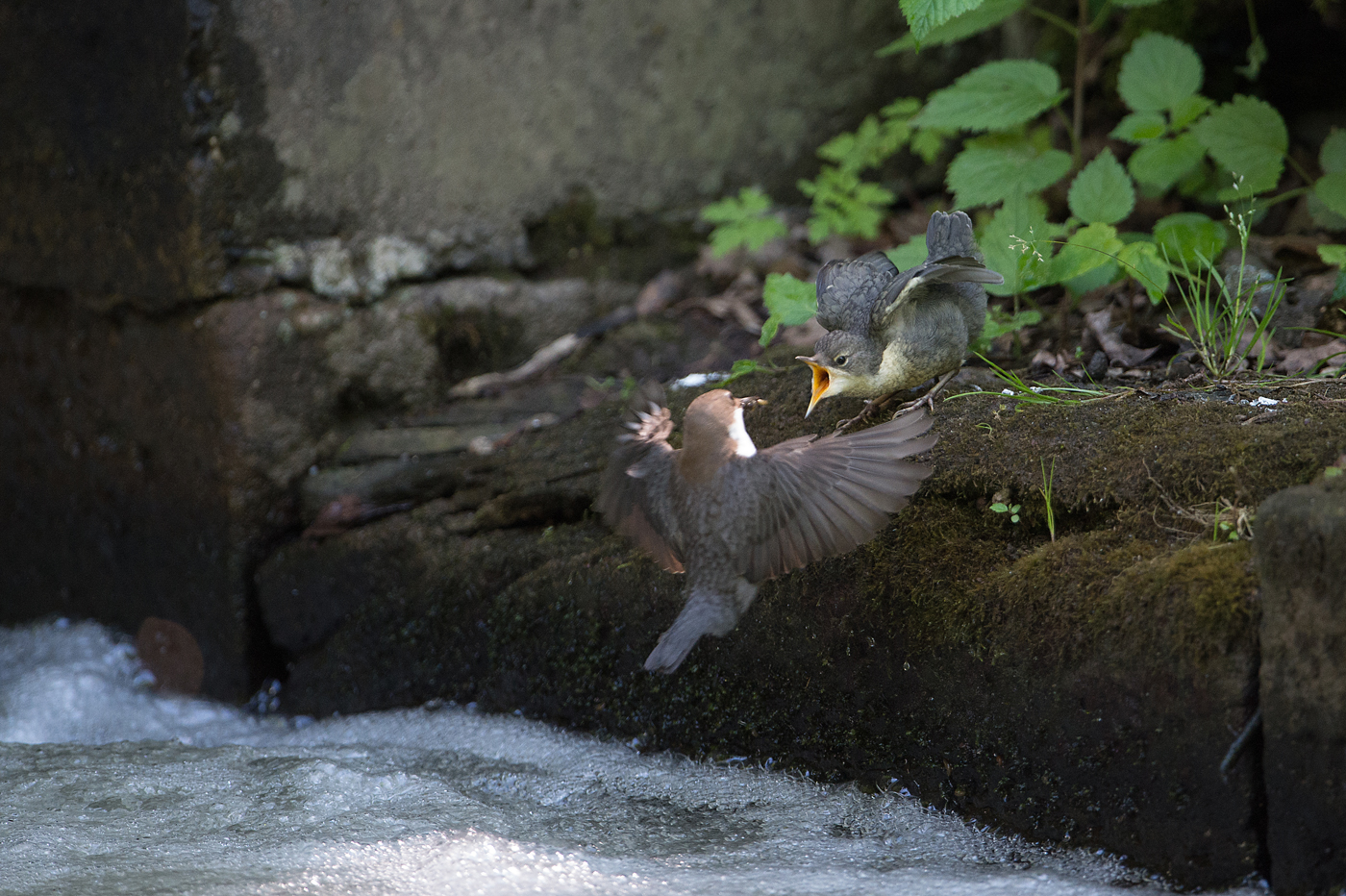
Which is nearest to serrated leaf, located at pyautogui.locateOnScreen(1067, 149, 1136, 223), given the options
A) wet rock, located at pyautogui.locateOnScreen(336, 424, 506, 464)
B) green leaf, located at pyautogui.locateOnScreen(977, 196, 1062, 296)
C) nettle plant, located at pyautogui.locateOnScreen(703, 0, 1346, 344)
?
nettle plant, located at pyautogui.locateOnScreen(703, 0, 1346, 344)

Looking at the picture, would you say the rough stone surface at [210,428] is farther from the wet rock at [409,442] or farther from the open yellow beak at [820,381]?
the open yellow beak at [820,381]

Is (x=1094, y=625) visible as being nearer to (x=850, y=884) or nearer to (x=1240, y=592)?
(x=1240, y=592)

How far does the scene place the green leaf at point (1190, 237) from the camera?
3111mm

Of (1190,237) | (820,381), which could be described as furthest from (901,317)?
(1190,237)

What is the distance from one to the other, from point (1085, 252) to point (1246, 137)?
2.78ft

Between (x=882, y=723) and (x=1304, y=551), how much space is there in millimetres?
1001

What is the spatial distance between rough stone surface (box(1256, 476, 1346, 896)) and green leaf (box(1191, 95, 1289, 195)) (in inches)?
74.3

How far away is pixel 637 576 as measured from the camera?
114 inches

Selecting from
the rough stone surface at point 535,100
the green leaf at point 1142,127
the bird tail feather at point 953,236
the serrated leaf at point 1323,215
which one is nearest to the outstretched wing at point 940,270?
the bird tail feather at point 953,236

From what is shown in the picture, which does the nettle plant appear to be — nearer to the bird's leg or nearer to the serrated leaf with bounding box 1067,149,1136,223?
the serrated leaf with bounding box 1067,149,1136,223

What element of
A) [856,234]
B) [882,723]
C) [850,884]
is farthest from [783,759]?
[856,234]

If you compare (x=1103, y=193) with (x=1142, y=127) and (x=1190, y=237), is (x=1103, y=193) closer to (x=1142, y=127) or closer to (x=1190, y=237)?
(x=1190, y=237)

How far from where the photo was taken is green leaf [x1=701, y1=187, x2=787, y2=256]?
4.19m

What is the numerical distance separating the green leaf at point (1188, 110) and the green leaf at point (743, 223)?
1451mm
